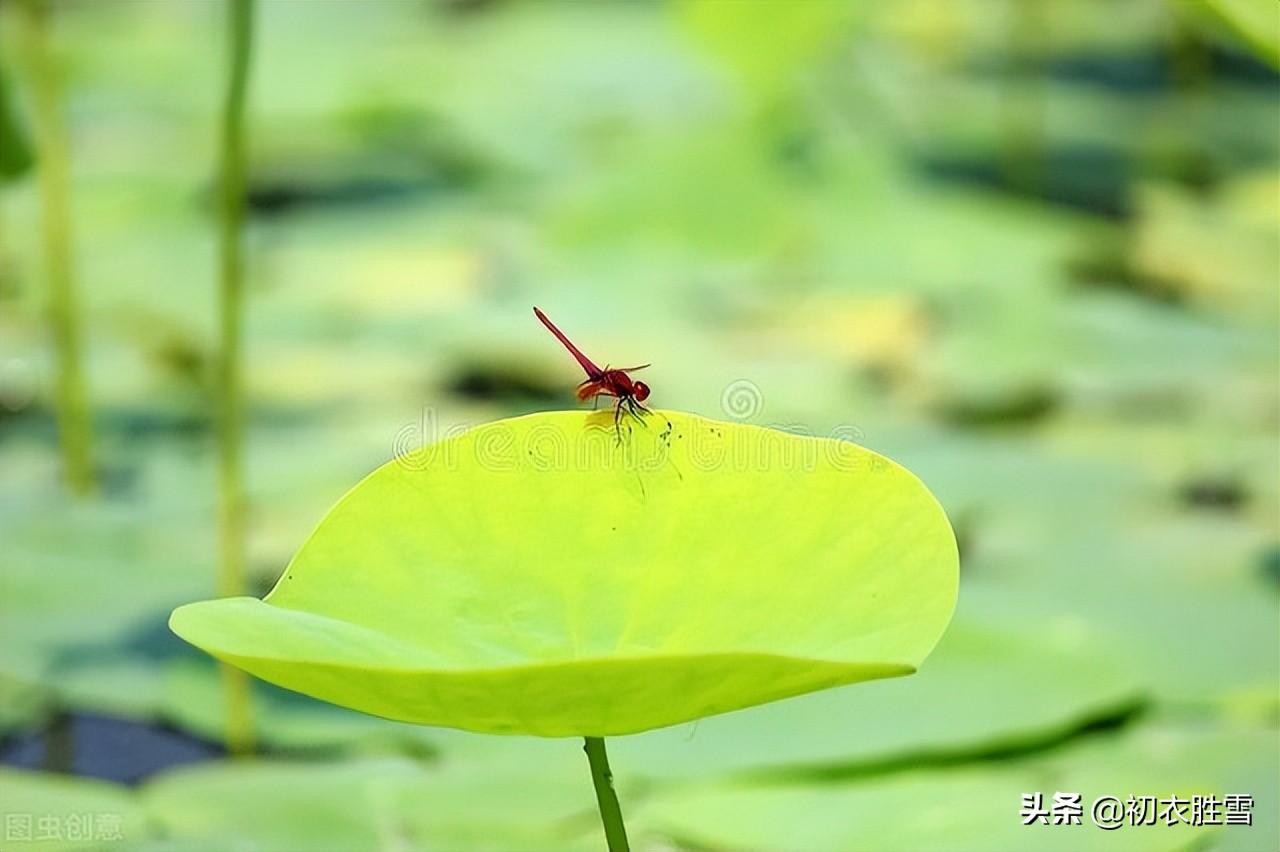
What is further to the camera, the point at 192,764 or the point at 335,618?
the point at 192,764

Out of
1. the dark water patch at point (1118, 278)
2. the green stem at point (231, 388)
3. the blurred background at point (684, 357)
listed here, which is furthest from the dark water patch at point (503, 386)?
the dark water patch at point (1118, 278)

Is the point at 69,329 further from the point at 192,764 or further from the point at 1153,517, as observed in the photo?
the point at 1153,517

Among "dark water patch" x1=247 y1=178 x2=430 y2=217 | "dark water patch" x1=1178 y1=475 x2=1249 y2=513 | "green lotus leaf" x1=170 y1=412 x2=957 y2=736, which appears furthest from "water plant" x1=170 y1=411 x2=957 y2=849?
"dark water patch" x1=247 y1=178 x2=430 y2=217

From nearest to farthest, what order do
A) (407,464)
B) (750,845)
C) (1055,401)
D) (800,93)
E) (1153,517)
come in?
(407,464)
(750,845)
(1153,517)
(1055,401)
(800,93)

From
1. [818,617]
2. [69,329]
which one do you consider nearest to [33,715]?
[69,329]

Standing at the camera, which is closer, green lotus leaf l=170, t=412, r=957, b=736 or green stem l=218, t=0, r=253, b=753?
green lotus leaf l=170, t=412, r=957, b=736

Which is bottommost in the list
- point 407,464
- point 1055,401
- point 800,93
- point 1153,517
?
point 407,464

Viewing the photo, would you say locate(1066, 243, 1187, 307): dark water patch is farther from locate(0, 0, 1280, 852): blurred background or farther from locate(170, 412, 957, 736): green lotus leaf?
locate(170, 412, 957, 736): green lotus leaf
